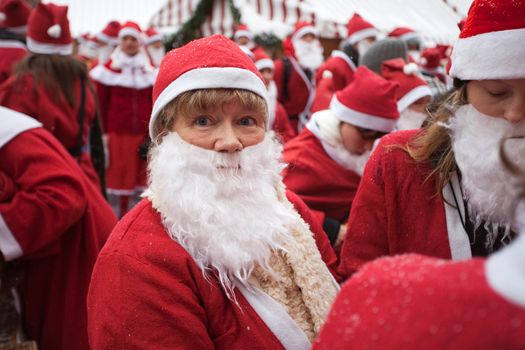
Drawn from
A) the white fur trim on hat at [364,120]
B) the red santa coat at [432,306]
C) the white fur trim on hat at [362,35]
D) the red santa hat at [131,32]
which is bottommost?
the red santa hat at [131,32]

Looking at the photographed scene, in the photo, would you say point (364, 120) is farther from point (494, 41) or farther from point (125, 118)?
point (125, 118)

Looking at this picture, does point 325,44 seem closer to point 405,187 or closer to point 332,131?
point 332,131

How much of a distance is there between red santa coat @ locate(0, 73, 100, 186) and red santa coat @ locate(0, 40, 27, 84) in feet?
2.57

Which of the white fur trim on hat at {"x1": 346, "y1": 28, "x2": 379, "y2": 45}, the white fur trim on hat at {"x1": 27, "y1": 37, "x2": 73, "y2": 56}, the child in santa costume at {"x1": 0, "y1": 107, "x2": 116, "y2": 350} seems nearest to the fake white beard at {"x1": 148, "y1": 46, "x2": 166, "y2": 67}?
the white fur trim on hat at {"x1": 346, "y1": 28, "x2": 379, "y2": 45}

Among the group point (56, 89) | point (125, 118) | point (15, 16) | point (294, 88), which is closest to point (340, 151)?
point (56, 89)

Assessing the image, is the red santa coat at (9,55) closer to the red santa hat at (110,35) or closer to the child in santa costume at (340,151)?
the child in santa costume at (340,151)

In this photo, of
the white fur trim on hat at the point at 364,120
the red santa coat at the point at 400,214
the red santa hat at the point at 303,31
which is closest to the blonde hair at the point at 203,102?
the red santa coat at the point at 400,214

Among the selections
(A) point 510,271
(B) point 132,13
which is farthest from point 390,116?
(B) point 132,13

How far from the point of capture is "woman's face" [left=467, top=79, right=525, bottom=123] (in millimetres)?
1457

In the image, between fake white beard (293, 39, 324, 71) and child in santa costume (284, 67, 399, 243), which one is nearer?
child in santa costume (284, 67, 399, 243)

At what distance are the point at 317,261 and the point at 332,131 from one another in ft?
5.14

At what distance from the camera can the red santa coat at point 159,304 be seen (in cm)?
140

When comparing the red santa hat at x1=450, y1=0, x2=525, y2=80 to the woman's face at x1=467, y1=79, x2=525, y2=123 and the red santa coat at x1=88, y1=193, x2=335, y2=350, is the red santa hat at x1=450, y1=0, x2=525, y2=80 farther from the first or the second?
the red santa coat at x1=88, y1=193, x2=335, y2=350

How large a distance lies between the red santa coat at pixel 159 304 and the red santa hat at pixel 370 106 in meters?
1.84
